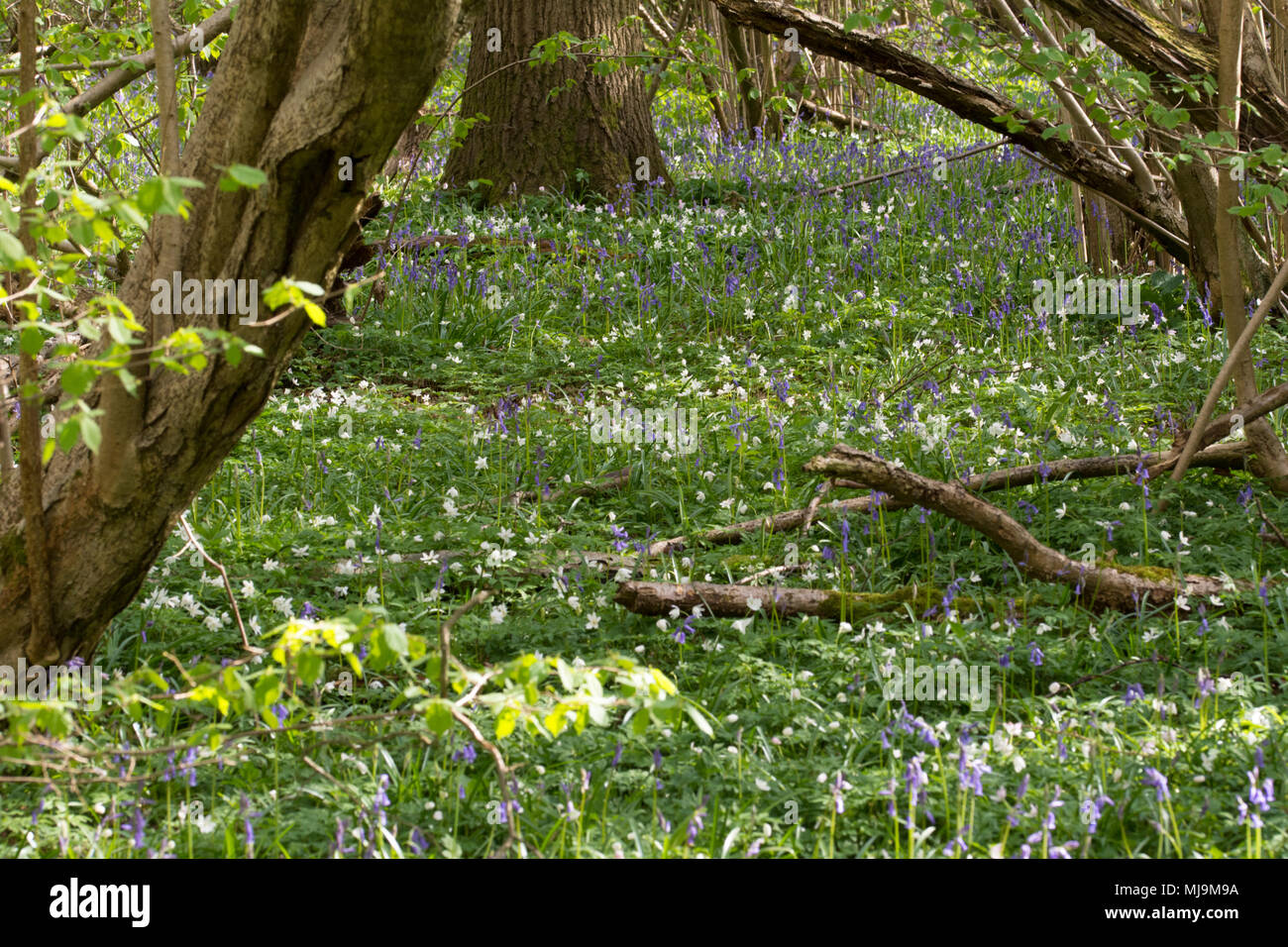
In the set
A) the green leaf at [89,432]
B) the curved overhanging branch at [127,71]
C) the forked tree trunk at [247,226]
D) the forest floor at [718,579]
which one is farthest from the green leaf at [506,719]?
the curved overhanging branch at [127,71]

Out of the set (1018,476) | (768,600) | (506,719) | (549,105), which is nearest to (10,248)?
(506,719)

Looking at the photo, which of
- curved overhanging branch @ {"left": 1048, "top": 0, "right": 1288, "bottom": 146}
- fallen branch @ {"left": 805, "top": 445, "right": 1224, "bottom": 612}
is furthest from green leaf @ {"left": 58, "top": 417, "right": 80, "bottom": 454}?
curved overhanging branch @ {"left": 1048, "top": 0, "right": 1288, "bottom": 146}

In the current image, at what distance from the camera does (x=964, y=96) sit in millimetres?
6504

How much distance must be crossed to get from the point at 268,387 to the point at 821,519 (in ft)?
7.67

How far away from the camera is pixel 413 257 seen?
7.92 meters

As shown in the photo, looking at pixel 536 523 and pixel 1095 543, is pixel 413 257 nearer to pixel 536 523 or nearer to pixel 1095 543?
pixel 536 523

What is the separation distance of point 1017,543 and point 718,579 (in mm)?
1028

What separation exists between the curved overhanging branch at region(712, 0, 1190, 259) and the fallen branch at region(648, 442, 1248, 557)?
2412 mm

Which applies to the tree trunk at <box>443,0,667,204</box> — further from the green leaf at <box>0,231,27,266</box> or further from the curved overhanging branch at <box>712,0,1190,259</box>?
the green leaf at <box>0,231,27,266</box>

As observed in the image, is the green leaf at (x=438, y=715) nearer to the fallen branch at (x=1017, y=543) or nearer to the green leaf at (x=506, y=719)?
the green leaf at (x=506, y=719)

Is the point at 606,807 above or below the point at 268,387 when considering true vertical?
below

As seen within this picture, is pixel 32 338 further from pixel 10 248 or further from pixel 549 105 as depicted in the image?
pixel 549 105

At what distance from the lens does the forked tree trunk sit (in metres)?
2.61
